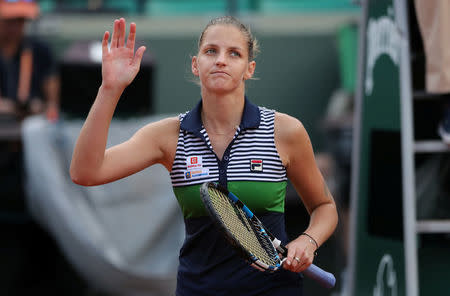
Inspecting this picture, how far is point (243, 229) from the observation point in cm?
225

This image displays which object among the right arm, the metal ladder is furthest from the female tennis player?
the metal ladder

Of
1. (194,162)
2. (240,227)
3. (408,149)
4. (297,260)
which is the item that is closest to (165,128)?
(194,162)

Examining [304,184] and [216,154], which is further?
[304,184]

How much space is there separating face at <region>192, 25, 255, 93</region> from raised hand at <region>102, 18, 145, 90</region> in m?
0.19

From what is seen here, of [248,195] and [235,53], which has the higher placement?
[235,53]

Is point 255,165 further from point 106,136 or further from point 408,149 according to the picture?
point 408,149

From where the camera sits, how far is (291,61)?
808 centimetres

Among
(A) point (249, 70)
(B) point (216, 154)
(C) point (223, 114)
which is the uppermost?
(A) point (249, 70)

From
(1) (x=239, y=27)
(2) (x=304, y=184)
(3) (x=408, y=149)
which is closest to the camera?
(1) (x=239, y=27)

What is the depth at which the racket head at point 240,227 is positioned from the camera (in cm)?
212

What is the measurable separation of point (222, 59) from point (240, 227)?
1.61 ft

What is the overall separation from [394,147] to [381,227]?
466 mm

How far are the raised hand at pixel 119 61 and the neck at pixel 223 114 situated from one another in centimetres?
25

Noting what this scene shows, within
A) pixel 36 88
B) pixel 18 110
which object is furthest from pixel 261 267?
pixel 36 88
